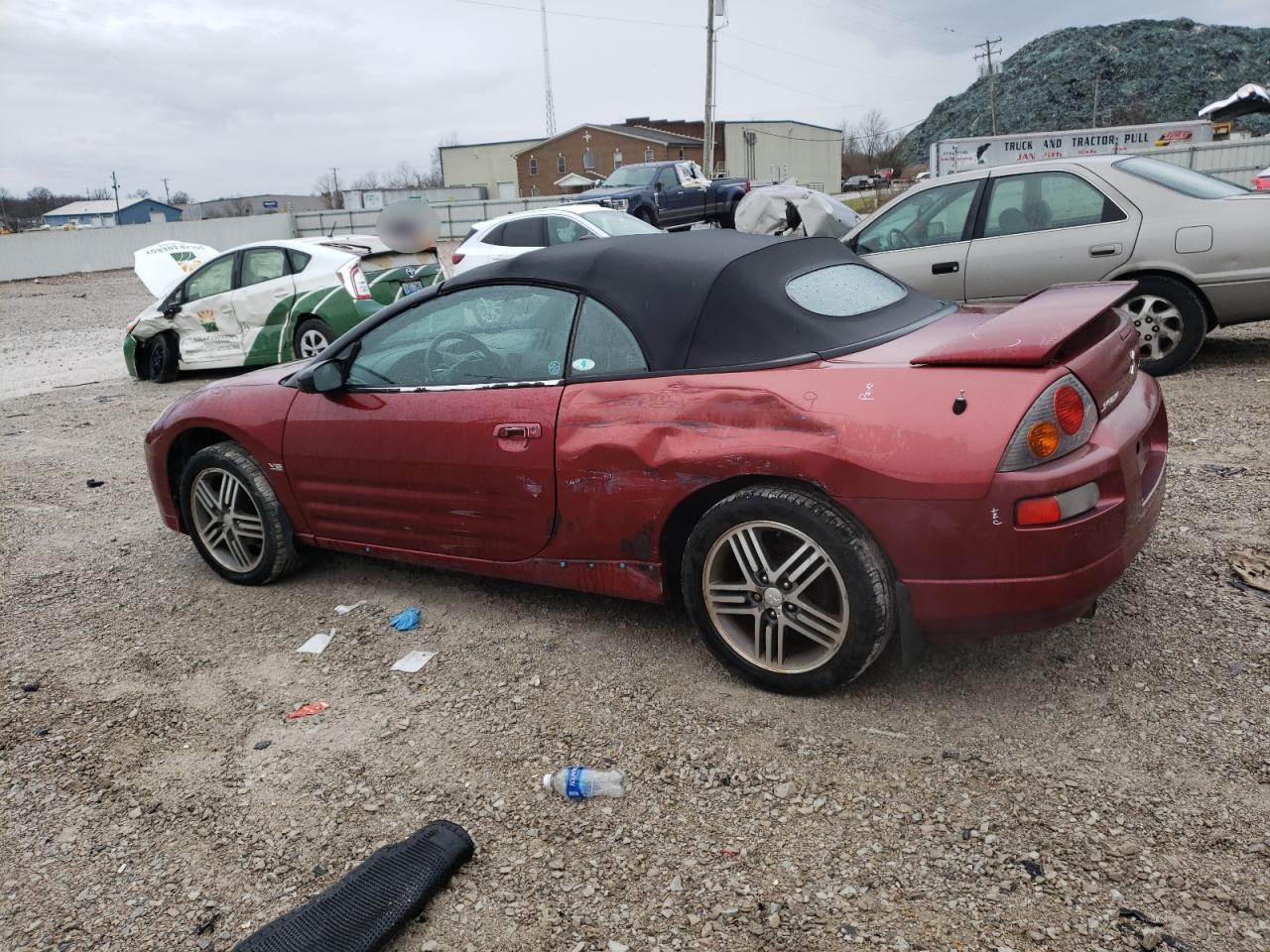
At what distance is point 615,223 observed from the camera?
41.1 ft

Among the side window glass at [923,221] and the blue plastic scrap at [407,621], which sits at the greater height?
the side window glass at [923,221]

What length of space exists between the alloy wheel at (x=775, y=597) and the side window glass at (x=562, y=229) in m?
9.35

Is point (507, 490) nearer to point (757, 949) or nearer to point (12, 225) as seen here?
point (757, 949)

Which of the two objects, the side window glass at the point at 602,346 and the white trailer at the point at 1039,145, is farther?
the white trailer at the point at 1039,145

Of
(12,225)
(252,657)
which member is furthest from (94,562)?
(12,225)

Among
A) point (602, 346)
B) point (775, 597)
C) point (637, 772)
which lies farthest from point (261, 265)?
point (637, 772)

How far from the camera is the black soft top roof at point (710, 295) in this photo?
3.24 metres

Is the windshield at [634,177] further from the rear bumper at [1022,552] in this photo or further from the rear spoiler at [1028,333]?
the rear bumper at [1022,552]

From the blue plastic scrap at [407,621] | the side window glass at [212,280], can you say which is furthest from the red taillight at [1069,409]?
the side window glass at [212,280]

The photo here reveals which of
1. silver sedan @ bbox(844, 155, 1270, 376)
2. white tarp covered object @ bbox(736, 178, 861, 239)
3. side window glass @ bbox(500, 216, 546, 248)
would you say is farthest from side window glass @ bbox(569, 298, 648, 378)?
white tarp covered object @ bbox(736, 178, 861, 239)

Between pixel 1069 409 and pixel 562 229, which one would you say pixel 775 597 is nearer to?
pixel 1069 409

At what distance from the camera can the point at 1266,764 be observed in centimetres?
265

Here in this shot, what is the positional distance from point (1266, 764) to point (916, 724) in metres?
0.93

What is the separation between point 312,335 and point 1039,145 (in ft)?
83.6
